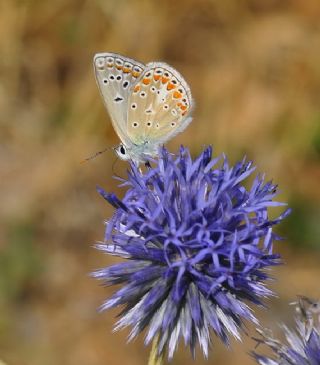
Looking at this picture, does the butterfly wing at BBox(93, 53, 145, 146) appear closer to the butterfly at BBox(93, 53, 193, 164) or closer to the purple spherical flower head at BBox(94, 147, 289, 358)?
the butterfly at BBox(93, 53, 193, 164)

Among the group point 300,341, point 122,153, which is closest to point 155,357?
point 300,341

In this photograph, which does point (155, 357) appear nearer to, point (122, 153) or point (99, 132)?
point (122, 153)

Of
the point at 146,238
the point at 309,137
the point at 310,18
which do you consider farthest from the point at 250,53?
the point at 146,238

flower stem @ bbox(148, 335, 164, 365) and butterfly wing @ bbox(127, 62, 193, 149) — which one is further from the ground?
butterfly wing @ bbox(127, 62, 193, 149)

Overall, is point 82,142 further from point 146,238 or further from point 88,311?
point 146,238

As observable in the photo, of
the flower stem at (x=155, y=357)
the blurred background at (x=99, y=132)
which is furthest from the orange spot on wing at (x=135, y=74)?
the blurred background at (x=99, y=132)

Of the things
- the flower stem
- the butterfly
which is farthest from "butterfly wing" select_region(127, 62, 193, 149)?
the flower stem

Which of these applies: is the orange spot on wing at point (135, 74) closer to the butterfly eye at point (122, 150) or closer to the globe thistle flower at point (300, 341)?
the butterfly eye at point (122, 150)

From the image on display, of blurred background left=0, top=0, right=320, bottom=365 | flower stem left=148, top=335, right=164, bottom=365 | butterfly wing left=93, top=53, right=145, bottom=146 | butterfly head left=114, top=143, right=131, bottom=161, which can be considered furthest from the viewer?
blurred background left=0, top=0, right=320, bottom=365
